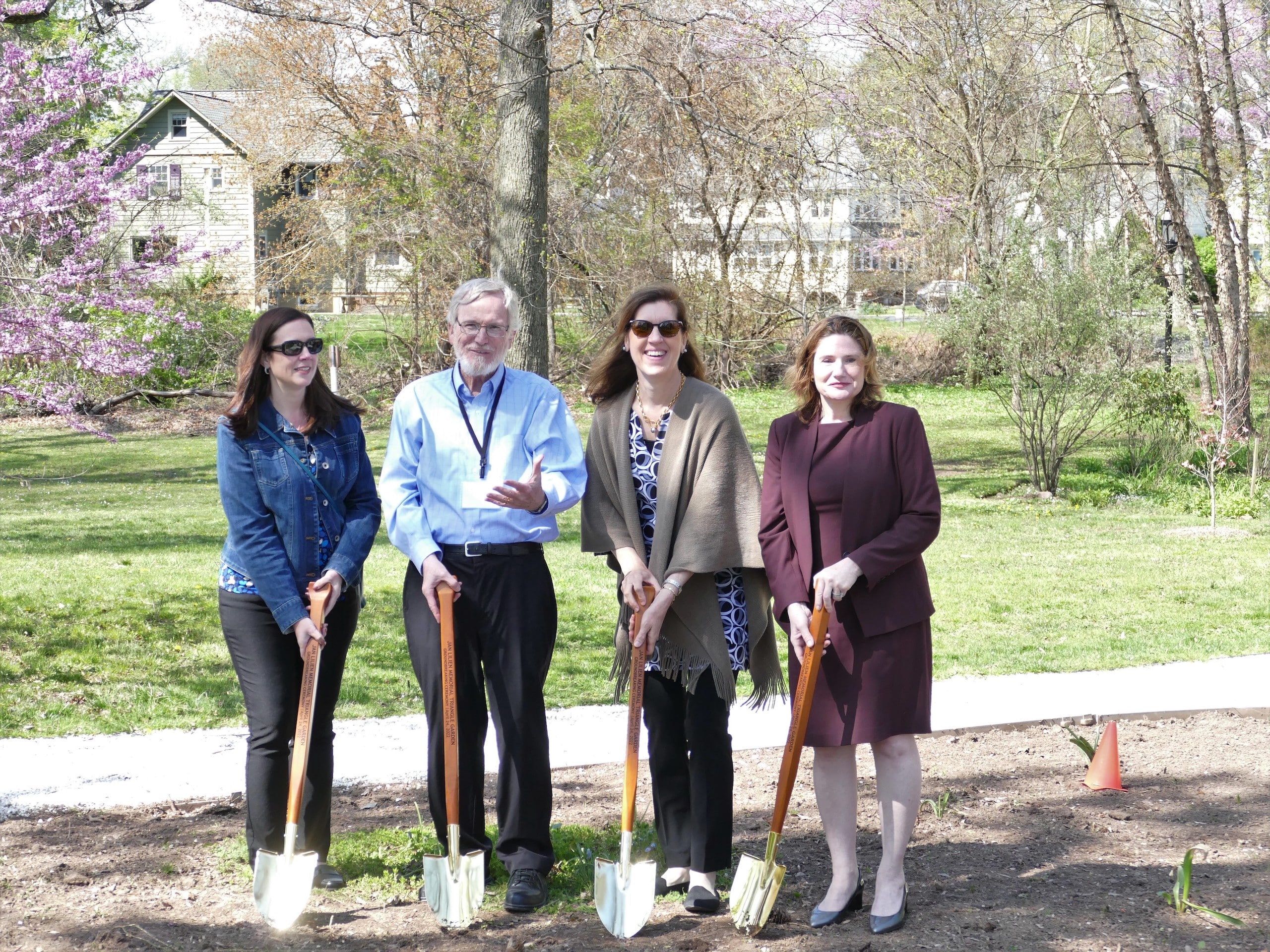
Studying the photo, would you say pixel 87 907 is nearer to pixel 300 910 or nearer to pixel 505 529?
pixel 300 910

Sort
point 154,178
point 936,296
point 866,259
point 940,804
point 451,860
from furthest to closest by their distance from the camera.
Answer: point 866,259, point 936,296, point 154,178, point 940,804, point 451,860

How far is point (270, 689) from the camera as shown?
374 cm

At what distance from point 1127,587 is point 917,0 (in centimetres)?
1327

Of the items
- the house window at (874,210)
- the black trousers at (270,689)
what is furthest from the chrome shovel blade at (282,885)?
the house window at (874,210)

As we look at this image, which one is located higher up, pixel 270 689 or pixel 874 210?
pixel 874 210

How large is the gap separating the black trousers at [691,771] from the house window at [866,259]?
78.4 ft

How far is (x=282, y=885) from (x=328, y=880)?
48cm

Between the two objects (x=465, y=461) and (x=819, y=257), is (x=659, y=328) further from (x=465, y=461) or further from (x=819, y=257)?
(x=819, y=257)

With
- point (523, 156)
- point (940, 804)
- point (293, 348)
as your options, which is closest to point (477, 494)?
point (293, 348)

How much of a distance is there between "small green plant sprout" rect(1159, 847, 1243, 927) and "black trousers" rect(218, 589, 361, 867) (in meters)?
2.51

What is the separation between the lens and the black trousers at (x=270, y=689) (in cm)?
373

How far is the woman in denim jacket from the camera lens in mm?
3705

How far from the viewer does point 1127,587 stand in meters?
9.66

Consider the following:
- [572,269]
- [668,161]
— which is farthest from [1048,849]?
[668,161]
